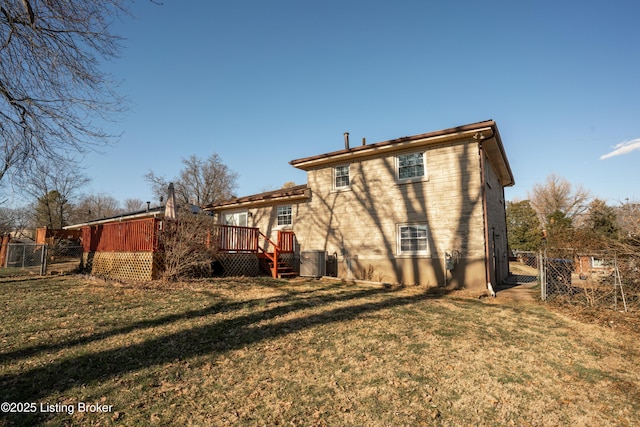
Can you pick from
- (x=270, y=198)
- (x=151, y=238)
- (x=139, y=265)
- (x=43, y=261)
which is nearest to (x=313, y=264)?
(x=270, y=198)

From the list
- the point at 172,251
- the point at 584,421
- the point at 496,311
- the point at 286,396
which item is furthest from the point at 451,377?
the point at 172,251

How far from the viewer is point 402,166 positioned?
13.3m

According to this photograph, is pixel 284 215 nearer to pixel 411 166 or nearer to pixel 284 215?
pixel 284 215

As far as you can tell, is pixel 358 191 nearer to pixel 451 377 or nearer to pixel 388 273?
pixel 388 273

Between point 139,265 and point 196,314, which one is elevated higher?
point 139,265

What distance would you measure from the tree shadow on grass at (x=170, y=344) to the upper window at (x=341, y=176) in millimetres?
7084

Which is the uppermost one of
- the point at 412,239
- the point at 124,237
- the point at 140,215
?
the point at 140,215

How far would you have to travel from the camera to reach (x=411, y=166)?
42.7 ft

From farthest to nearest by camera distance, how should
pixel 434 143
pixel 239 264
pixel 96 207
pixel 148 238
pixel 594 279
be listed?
pixel 96 207
pixel 239 264
pixel 434 143
pixel 148 238
pixel 594 279

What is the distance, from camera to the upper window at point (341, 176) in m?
14.9

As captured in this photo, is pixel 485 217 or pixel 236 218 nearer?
pixel 485 217

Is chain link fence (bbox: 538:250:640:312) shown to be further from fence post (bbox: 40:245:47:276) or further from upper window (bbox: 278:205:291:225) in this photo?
fence post (bbox: 40:245:47:276)

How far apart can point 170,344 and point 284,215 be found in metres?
11.9

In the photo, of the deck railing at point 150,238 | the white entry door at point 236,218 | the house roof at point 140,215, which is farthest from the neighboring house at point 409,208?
the house roof at point 140,215
